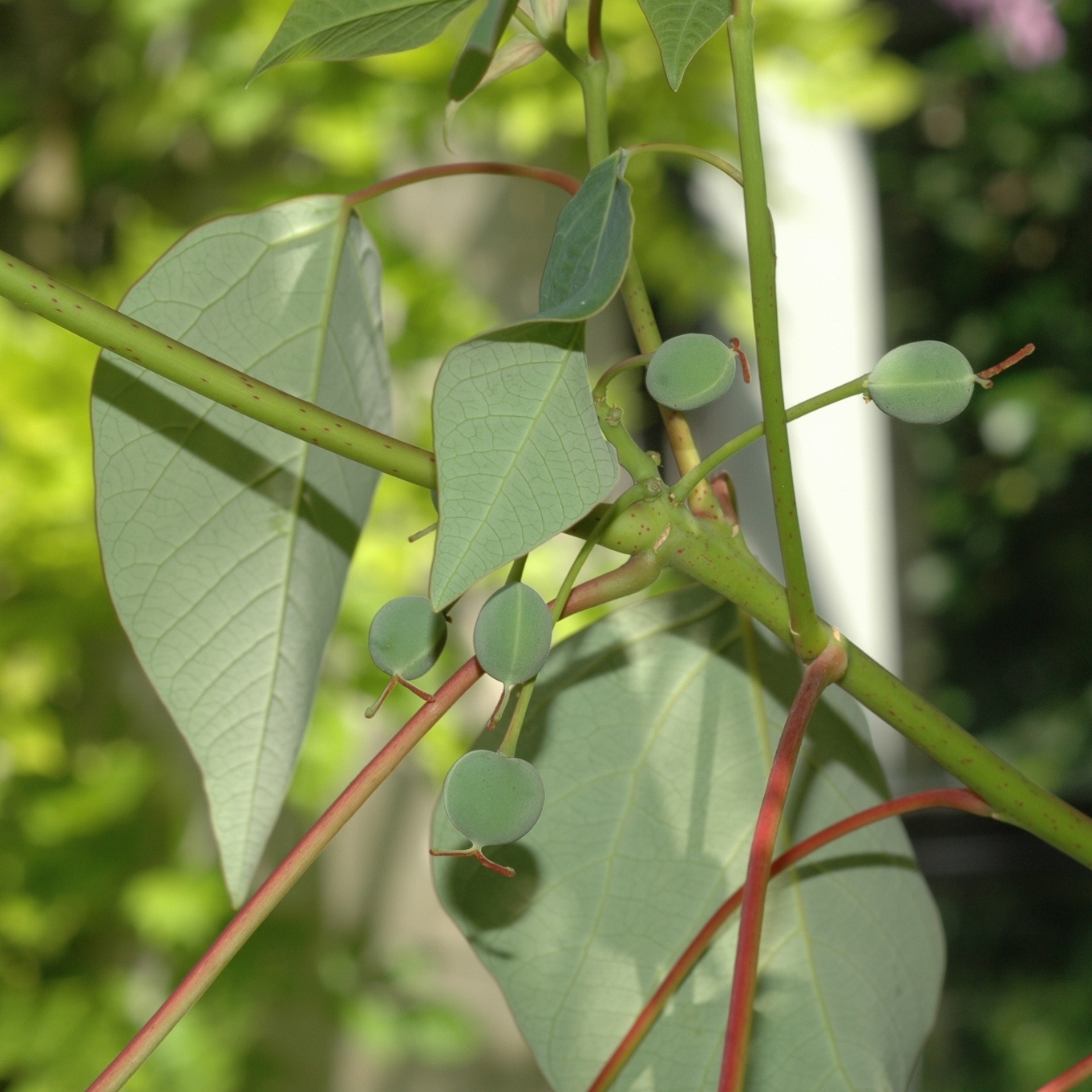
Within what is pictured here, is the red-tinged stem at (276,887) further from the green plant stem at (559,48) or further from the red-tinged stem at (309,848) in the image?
the green plant stem at (559,48)

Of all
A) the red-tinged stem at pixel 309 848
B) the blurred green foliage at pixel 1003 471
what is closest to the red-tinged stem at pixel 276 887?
the red-tinged stem at pixel 309 848

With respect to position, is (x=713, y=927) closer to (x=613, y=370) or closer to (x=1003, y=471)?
(x=613, y=370)

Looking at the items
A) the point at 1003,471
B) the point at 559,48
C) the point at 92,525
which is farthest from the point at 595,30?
the point at 1003,471

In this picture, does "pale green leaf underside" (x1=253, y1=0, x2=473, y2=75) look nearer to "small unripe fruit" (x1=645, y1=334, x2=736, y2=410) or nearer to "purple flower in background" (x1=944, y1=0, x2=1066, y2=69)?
"small unripe fruit" (x1=645, y1=334, x2=736, y2=410)

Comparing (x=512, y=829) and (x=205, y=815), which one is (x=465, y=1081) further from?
(x=512, y=829)

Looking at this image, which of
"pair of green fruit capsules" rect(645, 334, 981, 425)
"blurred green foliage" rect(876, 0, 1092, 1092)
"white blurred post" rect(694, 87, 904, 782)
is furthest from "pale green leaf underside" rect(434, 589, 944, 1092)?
"blurred green foliage" rect(876, 0, 1092, 1092)

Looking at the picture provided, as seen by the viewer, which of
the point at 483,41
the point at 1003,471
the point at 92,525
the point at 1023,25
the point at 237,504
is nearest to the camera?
the point at 483,41
